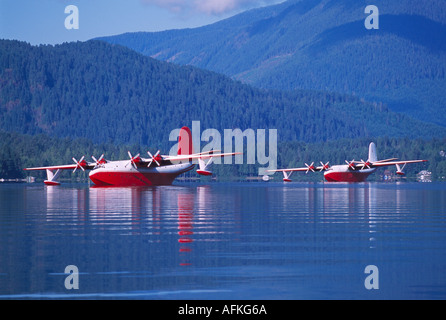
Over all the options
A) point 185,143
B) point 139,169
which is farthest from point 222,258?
point 185,143

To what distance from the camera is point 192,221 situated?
40.7 metres

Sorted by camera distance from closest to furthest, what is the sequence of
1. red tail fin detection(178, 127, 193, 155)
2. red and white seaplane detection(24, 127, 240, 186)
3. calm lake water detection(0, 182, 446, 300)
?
calm lake water detection(0, 182, 446, 300) → red and white seaplane detection(24, 127, 240, 186) → red tail fin detection(178, 127, 193, 155)

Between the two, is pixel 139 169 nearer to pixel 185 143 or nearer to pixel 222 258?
pixel 185 143

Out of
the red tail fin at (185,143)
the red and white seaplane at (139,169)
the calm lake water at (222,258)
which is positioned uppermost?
the red tail fin at (185,143)

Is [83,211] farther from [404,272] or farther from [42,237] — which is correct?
[404,272]

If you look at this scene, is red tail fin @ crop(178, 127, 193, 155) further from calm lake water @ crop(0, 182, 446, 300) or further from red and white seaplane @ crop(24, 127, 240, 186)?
calm lake water @ crop(0, 182, 446, 300)

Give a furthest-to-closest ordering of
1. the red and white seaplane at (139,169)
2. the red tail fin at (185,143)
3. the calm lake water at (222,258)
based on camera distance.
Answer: the red tail fin at (185,143) → the red and white seaplane at (139,169) → the calm lake water at (222,258)

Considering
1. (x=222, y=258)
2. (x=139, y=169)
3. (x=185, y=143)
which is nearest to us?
(x=222, y=258)

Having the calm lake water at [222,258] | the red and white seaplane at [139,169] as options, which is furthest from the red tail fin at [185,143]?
the calm lake water at [222,258]

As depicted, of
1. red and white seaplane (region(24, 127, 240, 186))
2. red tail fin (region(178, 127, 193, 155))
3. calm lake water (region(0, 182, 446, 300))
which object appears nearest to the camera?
calm lake water (region(0, 182, 446, 300))

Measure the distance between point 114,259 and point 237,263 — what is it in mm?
3961

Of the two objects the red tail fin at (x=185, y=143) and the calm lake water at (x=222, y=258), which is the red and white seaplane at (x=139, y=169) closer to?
the red tail fin at (x=185, y=143)

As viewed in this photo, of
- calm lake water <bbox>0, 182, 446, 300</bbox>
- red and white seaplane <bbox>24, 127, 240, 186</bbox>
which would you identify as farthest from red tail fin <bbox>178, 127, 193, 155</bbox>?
calm lake water <bbox>0, 182, 446, 300</bbox>

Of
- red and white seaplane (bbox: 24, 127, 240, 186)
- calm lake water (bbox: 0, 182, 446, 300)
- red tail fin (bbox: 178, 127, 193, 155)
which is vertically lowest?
calm lake water (bbox: 0, 182, 446, 300)
